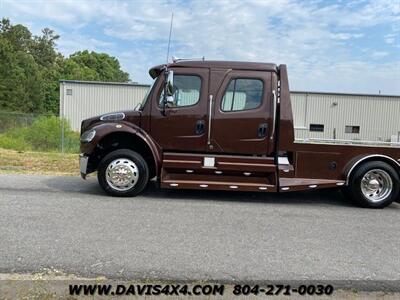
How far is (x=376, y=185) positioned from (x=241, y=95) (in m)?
2.85

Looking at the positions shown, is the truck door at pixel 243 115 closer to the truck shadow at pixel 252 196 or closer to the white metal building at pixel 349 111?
the truck shadow at pixel 252 196

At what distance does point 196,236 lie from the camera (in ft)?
18.7

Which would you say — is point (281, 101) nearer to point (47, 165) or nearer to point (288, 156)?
point (288, 156)

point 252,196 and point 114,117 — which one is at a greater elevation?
point 114,117

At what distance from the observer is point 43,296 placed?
388cm

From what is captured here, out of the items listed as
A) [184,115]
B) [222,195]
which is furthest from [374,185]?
[184,115]

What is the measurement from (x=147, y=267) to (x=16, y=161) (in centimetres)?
972

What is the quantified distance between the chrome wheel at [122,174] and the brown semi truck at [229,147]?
18 millimetres

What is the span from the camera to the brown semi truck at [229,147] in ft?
26.1

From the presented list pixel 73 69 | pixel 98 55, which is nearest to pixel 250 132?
pixel 73 69

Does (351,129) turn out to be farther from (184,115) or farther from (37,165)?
(184,115)

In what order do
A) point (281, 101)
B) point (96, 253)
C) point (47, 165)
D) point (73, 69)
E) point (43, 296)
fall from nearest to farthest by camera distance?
1. point (43, 296)
2. point (96, 253)
3. point (281, 101)
4. point (47, 165)
5. point (73, 69)

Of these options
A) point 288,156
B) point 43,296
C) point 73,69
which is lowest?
point 43,296

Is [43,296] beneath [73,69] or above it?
beneath
